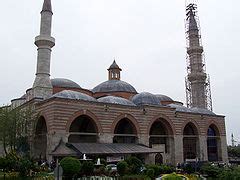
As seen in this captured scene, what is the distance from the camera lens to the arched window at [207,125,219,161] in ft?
132

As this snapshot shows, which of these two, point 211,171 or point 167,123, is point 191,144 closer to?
point 167,123

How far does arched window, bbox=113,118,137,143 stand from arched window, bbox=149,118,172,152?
2.51 meters

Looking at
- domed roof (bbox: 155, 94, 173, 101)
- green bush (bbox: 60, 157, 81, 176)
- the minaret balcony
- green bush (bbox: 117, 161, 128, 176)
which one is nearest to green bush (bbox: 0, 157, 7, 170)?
green bush (bbox: 60, 157, 81, 176)

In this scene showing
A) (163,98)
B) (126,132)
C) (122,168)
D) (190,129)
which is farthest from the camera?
(163,98)

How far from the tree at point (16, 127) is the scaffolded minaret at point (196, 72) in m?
25.3

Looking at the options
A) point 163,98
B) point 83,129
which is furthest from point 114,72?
point 83,129

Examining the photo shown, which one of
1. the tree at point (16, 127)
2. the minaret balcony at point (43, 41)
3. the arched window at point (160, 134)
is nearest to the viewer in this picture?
the tree at point (16, 127)

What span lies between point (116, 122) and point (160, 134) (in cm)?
868

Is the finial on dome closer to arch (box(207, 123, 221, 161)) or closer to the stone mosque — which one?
the stone mosque

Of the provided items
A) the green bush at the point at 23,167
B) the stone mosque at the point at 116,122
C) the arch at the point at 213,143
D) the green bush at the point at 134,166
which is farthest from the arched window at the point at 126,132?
the green bush at the point at 23,167

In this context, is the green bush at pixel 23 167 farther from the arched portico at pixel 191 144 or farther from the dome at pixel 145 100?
the arched portico at pixel 191 144

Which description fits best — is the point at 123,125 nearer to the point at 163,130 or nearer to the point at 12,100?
the point at 163,130

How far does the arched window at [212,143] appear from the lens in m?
40.4

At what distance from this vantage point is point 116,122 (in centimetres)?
2934
